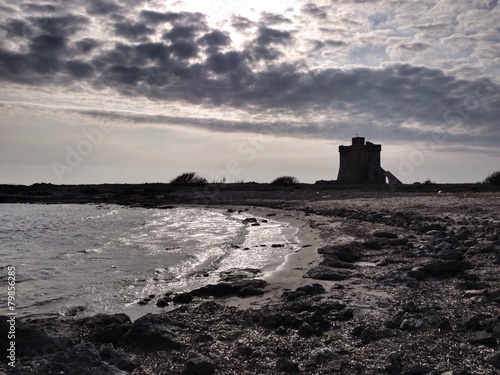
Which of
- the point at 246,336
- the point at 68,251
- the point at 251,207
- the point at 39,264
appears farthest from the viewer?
the point at 251,207

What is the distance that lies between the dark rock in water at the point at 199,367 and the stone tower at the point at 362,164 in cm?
5036

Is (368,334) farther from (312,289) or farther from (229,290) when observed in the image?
(229,290)

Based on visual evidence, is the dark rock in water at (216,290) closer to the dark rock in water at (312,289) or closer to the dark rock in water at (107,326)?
the dark rock in water at (312,289)

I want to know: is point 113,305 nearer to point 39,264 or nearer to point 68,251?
point 39,264

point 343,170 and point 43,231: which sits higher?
point 343,170

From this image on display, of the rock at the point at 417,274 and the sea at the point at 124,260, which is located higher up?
the rock at the point at 417,274

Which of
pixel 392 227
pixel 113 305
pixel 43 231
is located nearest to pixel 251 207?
pixel 43 231

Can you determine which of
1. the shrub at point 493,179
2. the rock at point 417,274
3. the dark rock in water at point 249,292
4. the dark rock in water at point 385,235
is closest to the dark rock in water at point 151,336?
the dark rock in water at point 249,292

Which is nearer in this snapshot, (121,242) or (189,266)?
(189,266)

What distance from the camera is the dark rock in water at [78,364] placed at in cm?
427

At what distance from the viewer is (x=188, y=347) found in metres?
5.52

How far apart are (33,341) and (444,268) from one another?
22.6 feet

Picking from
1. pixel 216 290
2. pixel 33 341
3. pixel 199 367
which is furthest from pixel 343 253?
pixel 33 341

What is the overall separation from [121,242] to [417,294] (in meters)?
12.3
